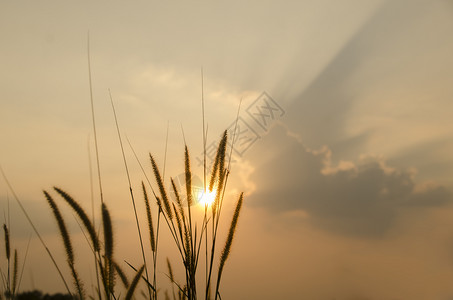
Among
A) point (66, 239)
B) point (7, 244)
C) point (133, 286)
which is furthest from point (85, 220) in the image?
point (7, 244)

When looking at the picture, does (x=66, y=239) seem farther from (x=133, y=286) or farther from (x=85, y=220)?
(x=133, y=286)

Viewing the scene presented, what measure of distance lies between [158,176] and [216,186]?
0.42 m

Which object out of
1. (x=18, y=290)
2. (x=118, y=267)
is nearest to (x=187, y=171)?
(x=118, y=267)

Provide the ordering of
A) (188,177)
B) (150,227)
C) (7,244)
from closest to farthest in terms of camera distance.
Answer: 1. (188,177)
2. (150,227)
3. (7,244)

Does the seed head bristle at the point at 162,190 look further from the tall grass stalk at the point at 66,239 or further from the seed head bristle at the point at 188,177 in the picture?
the tall grass stalk at the point at 66,239

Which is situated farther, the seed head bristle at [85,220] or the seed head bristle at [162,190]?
the seed head bristle at [162,190]

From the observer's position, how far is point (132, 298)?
2688mm

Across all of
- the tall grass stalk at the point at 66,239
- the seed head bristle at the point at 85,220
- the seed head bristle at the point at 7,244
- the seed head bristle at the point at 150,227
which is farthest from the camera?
the seed head bristle at the point at 7,244

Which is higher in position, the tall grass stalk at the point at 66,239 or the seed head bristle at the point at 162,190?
the seed head bristle at the point at 162,190

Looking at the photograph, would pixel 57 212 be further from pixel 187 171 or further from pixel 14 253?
pixel 14 253

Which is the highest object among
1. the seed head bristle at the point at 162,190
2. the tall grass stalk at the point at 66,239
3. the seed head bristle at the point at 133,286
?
the seed head bristle at the point at 162,190

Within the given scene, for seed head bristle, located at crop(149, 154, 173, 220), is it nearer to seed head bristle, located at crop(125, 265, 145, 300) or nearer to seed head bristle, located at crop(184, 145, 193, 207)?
seed head bristle, located at crop(184, 145, 193, 207)

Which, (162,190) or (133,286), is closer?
(133,286)

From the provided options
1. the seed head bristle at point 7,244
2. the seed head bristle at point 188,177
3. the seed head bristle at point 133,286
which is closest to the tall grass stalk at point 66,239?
the seed head bristle at point 133,286
